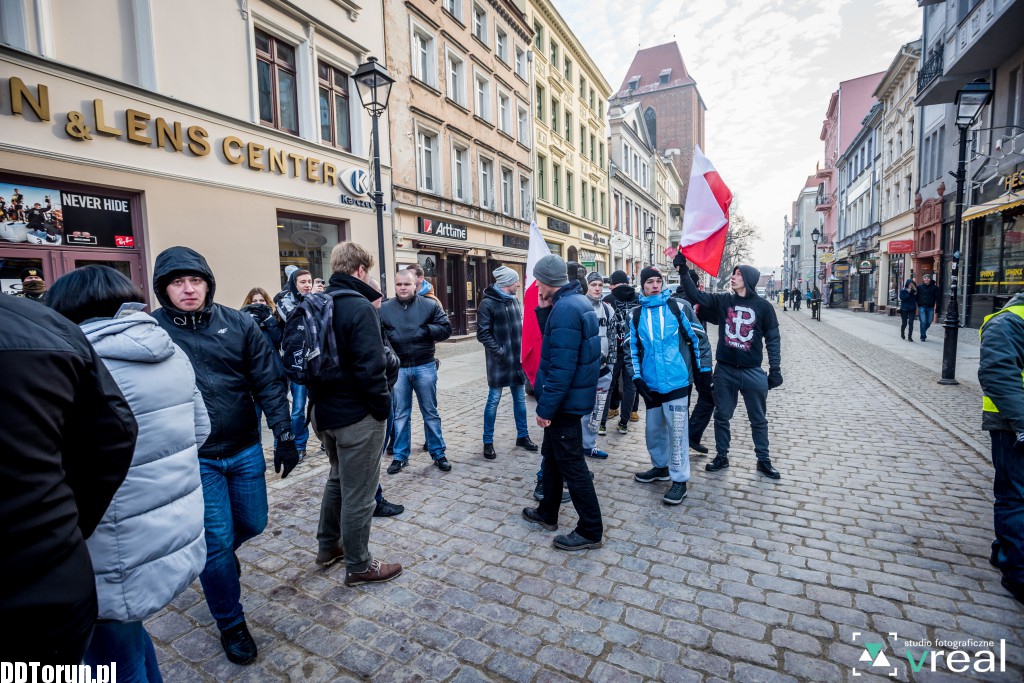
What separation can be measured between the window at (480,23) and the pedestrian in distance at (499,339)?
57.8 ft

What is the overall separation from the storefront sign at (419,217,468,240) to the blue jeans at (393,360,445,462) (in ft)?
37.1

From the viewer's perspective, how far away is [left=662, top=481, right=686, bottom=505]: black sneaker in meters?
4.26

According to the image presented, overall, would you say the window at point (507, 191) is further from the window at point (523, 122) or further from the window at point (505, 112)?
the window at point (523, 122)

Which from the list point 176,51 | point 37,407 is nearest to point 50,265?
point 176,51

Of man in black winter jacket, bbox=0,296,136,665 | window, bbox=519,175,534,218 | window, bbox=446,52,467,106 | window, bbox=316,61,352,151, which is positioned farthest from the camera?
window, bbox=519,175,534,218

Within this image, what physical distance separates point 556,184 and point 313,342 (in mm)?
26134

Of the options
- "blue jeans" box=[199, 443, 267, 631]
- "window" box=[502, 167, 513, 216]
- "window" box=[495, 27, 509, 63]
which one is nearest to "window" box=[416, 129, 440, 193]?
"window" box=[502, 167, 513, 216]

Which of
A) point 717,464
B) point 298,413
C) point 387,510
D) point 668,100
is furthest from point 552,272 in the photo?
point 668,100

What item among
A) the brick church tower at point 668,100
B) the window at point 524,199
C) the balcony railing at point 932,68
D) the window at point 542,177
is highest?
the brick church tower at point 668,100

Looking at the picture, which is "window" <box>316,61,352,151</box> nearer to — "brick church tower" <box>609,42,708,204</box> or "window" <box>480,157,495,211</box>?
"window" <box>480,157,495,211</box>

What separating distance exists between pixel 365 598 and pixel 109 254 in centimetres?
836

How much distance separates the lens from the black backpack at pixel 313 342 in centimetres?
290

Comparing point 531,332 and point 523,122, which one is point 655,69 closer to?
point 523,122

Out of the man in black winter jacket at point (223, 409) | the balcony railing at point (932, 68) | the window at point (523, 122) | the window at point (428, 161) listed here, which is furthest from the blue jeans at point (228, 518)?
the balcony railing at point (932, 68)
